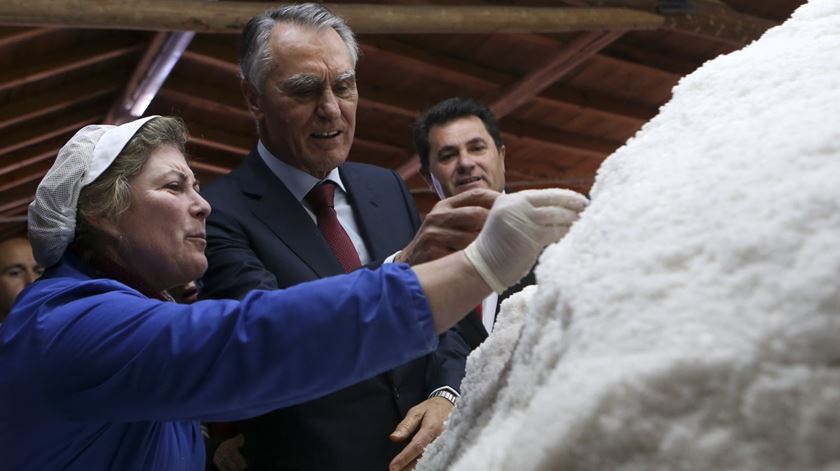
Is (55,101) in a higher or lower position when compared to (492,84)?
lower

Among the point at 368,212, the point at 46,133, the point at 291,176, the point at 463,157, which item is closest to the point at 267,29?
the point at 291,176

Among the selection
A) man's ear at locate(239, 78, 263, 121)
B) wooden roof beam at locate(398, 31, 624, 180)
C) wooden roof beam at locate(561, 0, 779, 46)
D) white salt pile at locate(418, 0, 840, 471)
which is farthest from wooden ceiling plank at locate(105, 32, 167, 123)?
white salt pile at locate(418, 0, 840, 471)

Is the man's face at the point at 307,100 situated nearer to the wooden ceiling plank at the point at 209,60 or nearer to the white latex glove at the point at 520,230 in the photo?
the white latex glove at the point at 520,230

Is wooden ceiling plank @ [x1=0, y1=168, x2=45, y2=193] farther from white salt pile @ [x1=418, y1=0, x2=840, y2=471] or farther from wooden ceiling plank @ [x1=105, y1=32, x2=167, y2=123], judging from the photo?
white salt pile @ [x1=418, y1=0, x2=840, y2=471]

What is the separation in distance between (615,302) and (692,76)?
377 millimetres

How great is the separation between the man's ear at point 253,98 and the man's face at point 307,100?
3 cm

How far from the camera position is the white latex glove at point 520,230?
3.23 feet

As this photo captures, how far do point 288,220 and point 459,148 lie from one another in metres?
1.55

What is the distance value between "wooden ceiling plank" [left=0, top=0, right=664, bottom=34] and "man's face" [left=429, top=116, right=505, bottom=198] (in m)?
1.45

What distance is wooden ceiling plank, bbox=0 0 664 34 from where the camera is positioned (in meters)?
4.05

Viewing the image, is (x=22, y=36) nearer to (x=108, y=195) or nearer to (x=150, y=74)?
(x=150, y=74)

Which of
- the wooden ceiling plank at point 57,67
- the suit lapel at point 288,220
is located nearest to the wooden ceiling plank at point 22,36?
the wooden ceiling plank at point 57,67

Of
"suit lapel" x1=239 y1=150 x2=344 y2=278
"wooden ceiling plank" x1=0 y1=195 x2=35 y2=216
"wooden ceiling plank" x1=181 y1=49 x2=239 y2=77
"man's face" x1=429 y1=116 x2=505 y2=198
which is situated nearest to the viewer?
"suit lapel" x1=239 y1=150 x2=344 y2=278

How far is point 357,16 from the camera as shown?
4.72 m
